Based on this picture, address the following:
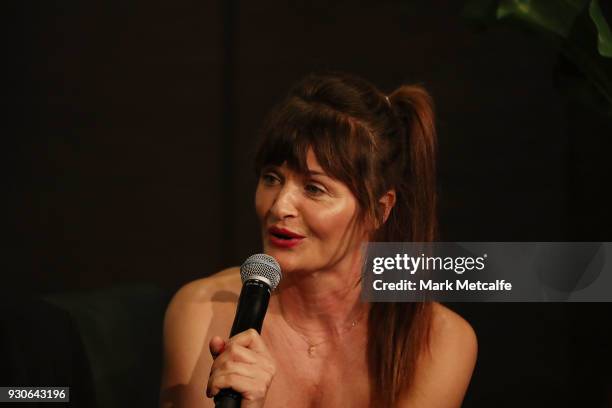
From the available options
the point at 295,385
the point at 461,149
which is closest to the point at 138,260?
the point at 295,385

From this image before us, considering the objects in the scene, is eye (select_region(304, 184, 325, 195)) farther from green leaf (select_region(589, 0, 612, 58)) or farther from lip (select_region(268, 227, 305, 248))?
green leaf (select_region(589, 0, 612, 58))

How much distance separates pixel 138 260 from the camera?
145 cm

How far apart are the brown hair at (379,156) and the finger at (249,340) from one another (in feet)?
1.41

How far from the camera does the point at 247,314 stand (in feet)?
2.68

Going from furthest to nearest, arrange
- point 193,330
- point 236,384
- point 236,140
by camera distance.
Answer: point 236,140, point 193,330, point 236,384

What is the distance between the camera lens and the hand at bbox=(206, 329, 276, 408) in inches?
30.7

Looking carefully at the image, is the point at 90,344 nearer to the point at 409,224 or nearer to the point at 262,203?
the point at 262,203

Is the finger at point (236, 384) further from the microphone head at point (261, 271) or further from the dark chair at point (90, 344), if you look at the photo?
the dark chair at point (90, 344)

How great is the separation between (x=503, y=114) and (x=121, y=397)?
2.88 ft

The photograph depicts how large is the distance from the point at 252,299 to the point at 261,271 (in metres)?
0.04

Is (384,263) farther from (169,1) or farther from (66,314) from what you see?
(169,1)

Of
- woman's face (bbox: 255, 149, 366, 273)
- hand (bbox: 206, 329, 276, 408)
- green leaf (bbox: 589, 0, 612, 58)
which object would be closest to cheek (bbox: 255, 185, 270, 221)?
woman's face (bbox: 255, 149, 366, 273)

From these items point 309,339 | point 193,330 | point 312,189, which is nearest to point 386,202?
point 312,189

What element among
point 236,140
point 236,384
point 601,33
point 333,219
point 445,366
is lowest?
point 445,366
